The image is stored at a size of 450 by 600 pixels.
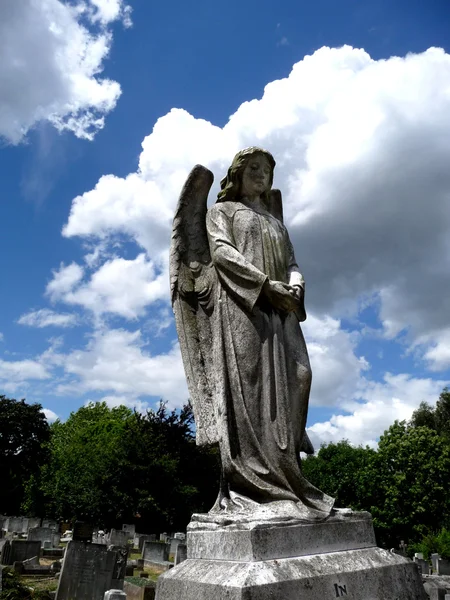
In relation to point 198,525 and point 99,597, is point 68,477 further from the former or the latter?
point 198,525

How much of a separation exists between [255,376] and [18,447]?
172 feet

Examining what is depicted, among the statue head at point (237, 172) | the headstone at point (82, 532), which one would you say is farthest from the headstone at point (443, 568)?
the statue head at point (237, 172)

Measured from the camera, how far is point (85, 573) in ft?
40.7

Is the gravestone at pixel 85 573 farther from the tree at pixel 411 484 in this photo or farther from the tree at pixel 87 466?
the tree at pixel 411 484

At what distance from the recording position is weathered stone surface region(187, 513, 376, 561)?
3283mm

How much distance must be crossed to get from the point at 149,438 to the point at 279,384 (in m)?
30.1

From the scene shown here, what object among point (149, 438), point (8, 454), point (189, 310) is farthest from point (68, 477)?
point (189, 310)

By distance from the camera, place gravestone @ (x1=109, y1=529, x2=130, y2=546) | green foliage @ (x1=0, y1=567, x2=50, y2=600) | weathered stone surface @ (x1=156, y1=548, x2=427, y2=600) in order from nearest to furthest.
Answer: weathered stone surface @ (x1=156, y1=548, x2=427, y2=600) < green foliage @ (x1=0, y1=567, x2=50, y2=600) < gravestone @ (x1=109, y1=529, x2=130, y2=546)

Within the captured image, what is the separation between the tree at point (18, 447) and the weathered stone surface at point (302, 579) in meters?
50.8

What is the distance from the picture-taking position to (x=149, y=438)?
32750mm

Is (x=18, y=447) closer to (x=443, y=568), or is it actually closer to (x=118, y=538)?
(x=118, y=538)

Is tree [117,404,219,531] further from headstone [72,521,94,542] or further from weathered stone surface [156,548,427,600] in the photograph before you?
weathered stone surface [156,548,427,600]

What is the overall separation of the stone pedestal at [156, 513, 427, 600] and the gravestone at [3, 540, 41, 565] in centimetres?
1524

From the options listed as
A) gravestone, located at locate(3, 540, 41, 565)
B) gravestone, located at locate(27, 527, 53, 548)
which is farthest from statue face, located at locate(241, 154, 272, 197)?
gravestone, located at locate(27, 527, 53, 548)
